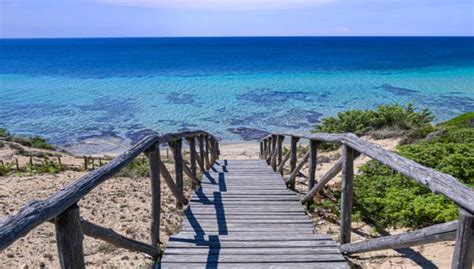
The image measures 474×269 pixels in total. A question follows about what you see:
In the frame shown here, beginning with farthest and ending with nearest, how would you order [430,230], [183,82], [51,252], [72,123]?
[183,82], [72,123], [51,252], [430,230]

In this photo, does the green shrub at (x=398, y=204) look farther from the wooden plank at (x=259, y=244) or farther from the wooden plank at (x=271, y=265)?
the wooden plank at (x=271, y=265)

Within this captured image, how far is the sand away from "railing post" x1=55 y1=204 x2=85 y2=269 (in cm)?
218

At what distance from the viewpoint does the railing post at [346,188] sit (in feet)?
14.6

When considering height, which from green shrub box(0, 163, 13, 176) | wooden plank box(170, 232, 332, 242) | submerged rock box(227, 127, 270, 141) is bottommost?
submerged rock box(227, 127, 270, 141)

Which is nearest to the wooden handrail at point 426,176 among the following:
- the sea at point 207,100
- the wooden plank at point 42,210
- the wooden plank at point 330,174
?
the wooden plank at point 330,174

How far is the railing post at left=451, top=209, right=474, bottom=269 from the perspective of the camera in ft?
7.95

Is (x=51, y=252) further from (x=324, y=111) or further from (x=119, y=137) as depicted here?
(x=324, y=111)

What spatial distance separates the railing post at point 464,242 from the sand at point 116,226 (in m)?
1.91

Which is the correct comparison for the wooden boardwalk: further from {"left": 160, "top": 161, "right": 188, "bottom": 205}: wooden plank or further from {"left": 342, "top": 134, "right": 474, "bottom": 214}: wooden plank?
{"left": 342, "top": 134, "right": 474, "bottom": 214}: wooden plank

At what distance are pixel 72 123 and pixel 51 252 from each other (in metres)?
23.8

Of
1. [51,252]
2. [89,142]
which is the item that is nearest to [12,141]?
[89,142]

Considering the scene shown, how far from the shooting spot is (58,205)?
249cm

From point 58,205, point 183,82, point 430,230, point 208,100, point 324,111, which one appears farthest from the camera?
point 183,82

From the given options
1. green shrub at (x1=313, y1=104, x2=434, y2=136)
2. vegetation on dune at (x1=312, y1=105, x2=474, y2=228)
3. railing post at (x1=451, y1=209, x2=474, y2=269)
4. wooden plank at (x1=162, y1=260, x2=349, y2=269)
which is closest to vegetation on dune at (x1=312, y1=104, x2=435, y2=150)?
green shrub at (x1=313, y1=104, x2=434, y2=136)
